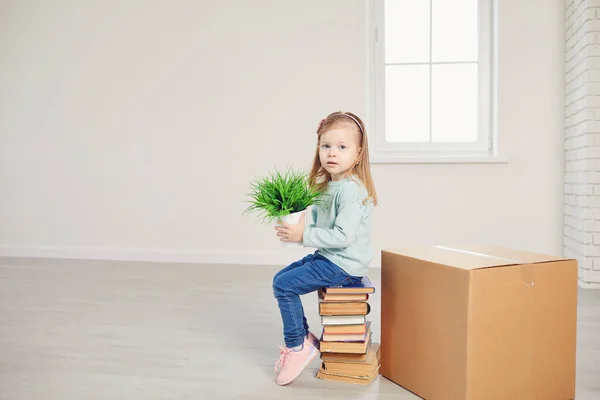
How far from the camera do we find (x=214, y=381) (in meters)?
Answer: 1.56

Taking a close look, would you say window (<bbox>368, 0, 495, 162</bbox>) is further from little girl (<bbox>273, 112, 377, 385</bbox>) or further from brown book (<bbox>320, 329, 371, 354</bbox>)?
brown book (<bbox>320, 329, 371, 354</bbox>)

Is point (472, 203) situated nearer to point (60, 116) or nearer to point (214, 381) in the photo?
point (214, 381)

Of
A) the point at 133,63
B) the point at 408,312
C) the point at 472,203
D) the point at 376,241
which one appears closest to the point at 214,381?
the point at 408,312

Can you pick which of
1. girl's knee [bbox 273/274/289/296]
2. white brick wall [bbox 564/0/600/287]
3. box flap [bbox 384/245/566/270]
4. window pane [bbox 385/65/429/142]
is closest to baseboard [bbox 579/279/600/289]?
white brick wall [bbox 564/0/600/287]

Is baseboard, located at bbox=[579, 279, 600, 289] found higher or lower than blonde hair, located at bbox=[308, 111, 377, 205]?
lower

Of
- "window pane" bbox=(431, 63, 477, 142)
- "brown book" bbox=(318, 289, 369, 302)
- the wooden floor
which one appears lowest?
the wooden floor

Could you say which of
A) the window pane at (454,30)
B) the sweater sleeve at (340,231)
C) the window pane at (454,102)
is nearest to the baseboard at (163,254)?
the window pane at (454,102)

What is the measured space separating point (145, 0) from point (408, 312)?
304 centimetres

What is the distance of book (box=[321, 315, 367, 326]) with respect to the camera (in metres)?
1.51

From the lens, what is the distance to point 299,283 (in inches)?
60.4

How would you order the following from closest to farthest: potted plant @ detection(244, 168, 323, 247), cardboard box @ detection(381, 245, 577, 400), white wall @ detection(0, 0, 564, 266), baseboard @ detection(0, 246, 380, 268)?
cardboard box @ detection(381, 245, 577, 400)
potted plant @ detection(244, 168, 323, 247)
white wall @ detection(0, 0, 564, 266)
baseboard @ detection(0, 246, 380, 268)

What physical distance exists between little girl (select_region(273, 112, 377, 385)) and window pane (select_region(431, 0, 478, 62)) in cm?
210

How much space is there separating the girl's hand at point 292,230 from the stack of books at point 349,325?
0.17 m

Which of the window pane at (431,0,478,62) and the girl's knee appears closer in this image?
the girl's knee
